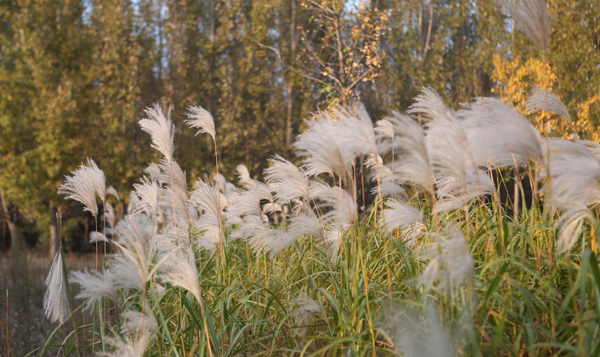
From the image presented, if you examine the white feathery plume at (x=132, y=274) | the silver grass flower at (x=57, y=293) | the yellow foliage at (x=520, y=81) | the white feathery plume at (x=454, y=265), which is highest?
the yellow foliage at (x=520, y=81)

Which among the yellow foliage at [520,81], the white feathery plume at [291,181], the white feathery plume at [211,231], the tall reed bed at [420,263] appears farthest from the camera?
the yellow foliage at [520,81]

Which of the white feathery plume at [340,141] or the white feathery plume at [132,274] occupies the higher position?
the white feathery plume at [340,141]

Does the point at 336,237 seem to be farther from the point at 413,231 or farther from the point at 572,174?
the point at 572,174

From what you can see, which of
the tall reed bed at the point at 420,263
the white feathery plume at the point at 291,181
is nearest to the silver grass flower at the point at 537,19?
the tall reed bed at the point at 420,263

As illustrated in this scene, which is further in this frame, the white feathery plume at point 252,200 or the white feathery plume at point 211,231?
the white feathery plume at point 211,231

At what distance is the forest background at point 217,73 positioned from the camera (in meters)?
10.9

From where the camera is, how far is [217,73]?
16688 mm

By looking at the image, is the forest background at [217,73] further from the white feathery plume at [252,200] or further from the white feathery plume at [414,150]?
the white feathery plume at [414,150]

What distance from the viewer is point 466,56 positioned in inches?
586

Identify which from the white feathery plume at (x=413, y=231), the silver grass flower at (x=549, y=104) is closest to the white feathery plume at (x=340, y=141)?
the white feathery plume at (x=413, y=231)

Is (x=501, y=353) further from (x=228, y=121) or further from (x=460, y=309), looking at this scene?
(x=228, y=121)

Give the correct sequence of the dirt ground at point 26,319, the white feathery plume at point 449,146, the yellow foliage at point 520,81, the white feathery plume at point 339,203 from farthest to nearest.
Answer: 1. the yellow foliage at point 520,81
2. the dirt ground at point 26,319
3. the white feathery plume at point 339,203
4. the white feathery plume at point 449,146

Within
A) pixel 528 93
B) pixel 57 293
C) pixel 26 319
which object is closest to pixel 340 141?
pixel 57 293

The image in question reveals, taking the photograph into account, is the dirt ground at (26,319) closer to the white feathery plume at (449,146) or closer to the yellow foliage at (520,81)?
the white feathery plume at (449,146)
